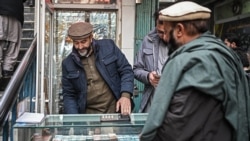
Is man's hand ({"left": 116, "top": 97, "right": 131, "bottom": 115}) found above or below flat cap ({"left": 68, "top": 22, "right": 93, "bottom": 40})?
below

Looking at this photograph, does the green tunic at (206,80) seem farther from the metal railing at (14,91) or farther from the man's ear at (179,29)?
the metal railing at (14,91)

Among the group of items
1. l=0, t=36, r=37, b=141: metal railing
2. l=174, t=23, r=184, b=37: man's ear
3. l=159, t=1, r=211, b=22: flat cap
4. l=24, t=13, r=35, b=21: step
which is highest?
l=24, t=13, r=35, b=21: step

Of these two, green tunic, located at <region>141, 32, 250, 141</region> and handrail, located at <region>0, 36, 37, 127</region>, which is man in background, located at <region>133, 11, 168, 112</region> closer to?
handrail, located at <region>0, 36, 37, 127</region>

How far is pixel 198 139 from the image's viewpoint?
1.78 m

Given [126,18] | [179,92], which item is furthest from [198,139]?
[126,18]

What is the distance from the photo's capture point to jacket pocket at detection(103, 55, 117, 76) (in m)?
3.48

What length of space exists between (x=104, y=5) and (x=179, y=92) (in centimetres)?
366

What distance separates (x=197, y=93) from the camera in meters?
1.74

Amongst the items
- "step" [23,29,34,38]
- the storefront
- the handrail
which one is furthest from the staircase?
the handrail

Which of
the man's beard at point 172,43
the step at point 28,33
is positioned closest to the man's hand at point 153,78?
the man's beard at point 172,43

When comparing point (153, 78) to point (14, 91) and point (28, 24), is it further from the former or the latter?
point (28, 24)

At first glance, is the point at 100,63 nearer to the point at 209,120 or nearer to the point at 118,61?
the point at 118,61

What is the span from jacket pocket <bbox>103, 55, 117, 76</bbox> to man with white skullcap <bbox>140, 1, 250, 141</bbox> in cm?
162

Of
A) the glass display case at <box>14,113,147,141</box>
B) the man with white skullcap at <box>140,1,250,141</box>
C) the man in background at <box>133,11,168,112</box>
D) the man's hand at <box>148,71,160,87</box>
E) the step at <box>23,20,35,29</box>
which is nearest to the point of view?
the man with white skullcap at <box>140,1,250,141</box>
